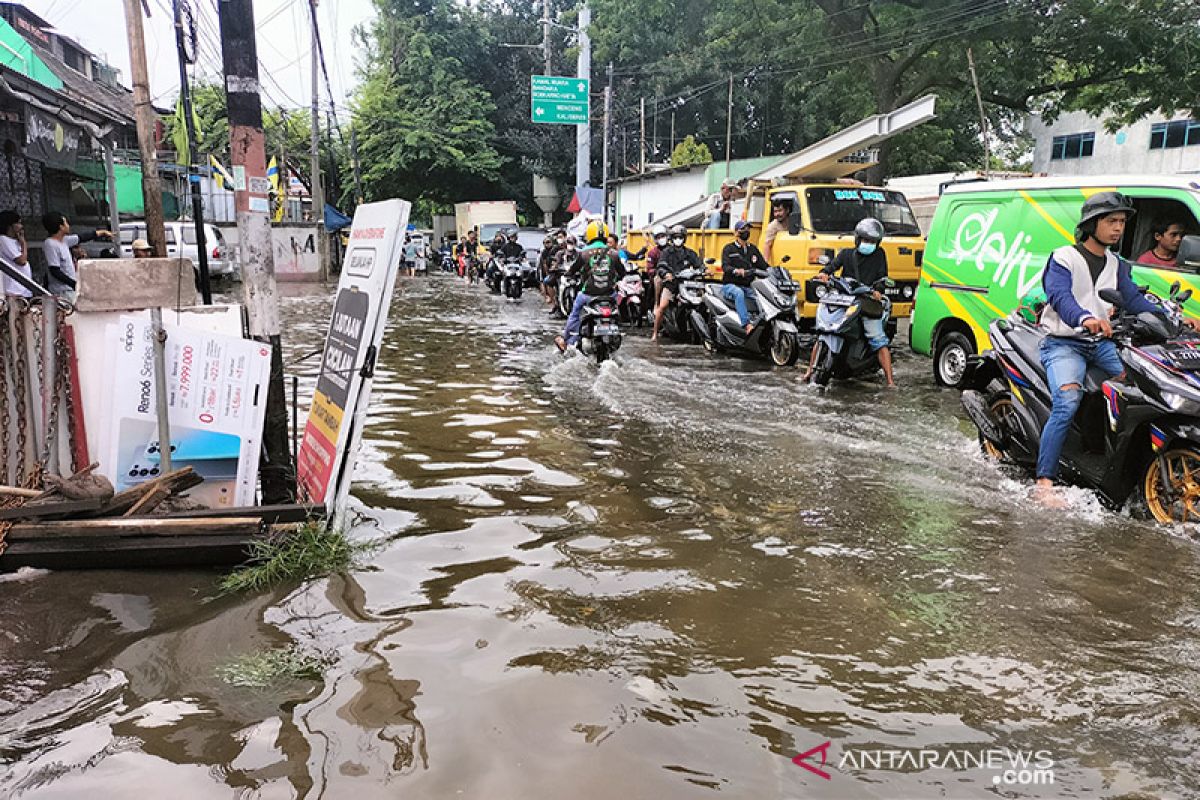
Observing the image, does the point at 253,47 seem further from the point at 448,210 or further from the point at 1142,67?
the point at 448,210

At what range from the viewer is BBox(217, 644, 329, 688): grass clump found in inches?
115

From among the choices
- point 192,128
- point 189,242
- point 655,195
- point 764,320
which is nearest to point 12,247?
point 192,128

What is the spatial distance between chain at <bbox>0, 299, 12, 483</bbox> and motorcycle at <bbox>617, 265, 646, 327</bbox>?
8612 millimetres

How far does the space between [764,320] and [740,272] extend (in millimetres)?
829

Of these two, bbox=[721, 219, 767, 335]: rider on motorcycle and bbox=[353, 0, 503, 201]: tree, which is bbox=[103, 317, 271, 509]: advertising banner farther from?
bbox=[353, 0, 503, 201]: tree

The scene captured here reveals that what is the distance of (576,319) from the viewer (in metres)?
10.3

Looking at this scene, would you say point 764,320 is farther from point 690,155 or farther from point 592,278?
point 690,155

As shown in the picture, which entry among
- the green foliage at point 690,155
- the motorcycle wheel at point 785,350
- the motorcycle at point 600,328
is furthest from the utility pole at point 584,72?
the motorcycle wheel at point 785,350

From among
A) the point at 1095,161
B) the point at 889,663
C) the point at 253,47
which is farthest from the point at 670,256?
the point at 1095,161

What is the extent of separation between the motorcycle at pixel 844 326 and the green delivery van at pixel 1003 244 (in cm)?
65

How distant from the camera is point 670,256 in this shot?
12359 mm

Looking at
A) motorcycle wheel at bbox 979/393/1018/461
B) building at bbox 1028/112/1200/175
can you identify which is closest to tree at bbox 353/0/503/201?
building at bbox 1028/112/1200/175

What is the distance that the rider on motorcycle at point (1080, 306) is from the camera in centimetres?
473

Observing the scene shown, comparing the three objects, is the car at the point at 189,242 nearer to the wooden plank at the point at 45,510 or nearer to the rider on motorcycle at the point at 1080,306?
the wooden plank at the point at 45,510
